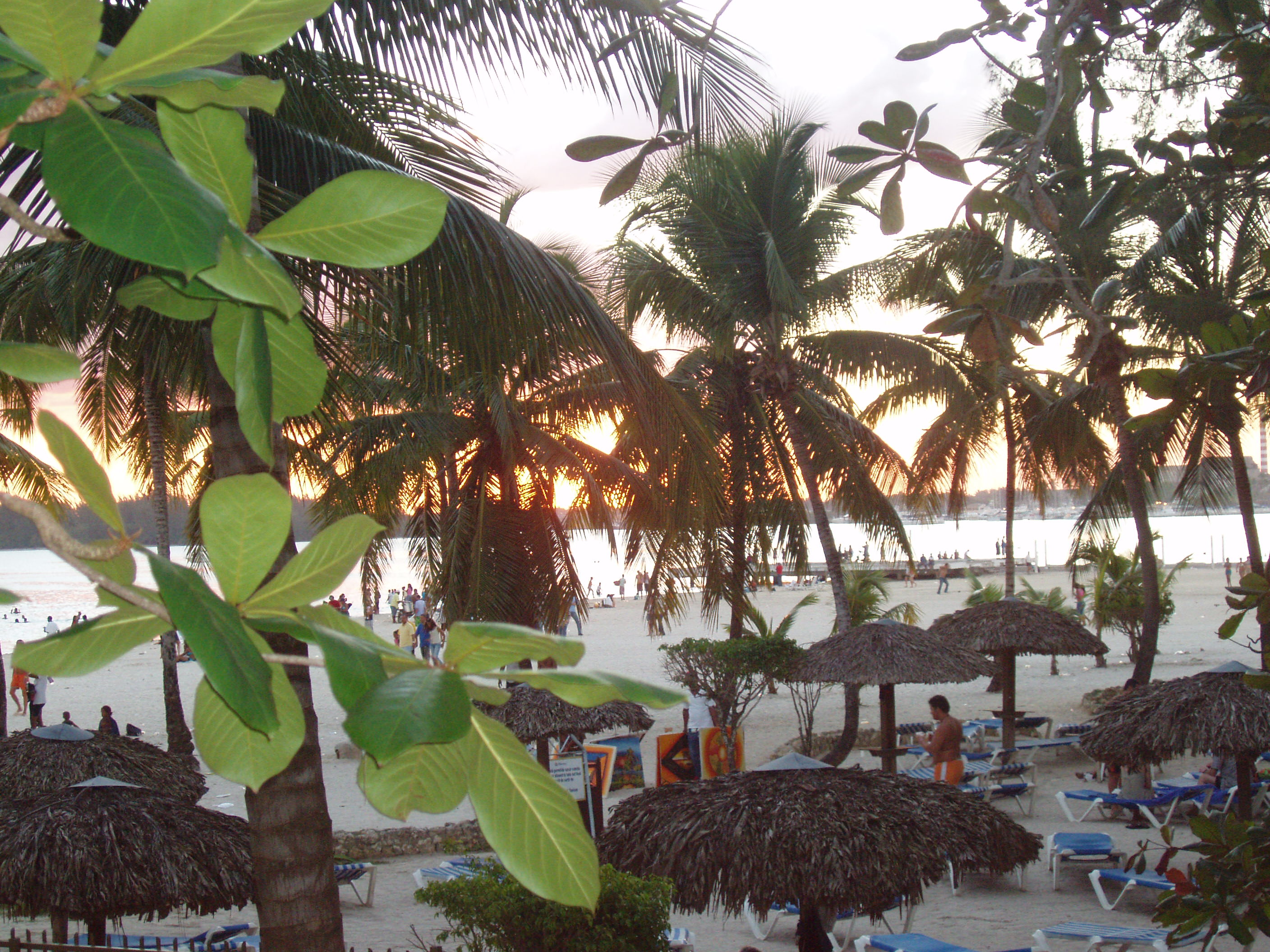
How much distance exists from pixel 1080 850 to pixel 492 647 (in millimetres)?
9871

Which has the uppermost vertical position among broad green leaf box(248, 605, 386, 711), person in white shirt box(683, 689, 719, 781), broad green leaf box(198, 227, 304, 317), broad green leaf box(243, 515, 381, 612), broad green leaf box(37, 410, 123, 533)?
broad green leaf box(198, 227, 304, 317)

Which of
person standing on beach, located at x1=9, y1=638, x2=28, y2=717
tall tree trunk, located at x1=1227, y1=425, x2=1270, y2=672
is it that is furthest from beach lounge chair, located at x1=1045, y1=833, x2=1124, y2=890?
person standing on beach, located at x1=9, y1=638, x2=28, y2=717

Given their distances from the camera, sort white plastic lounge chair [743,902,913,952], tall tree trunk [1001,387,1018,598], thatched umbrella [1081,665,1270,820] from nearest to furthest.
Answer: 1. white plastic lounge chair [743,902,913,952]
2. thatched umbrella [1081,665,1270,820]
3. tall tree trunk [1001,387,1018,598]

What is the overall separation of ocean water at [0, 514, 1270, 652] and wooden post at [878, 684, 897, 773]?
124 inches

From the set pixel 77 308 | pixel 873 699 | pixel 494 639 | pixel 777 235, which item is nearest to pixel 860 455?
pixel 777 235

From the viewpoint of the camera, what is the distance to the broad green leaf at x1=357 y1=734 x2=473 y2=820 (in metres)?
0.62

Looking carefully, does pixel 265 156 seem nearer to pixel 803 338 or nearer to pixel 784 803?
pixel 784 803

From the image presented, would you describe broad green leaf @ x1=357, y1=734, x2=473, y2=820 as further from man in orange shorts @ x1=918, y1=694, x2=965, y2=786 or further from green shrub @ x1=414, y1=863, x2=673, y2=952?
man in orange shorts @ x1=918, y1=694, x2=965, y2=786

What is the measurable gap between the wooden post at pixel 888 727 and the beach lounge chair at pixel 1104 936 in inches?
166

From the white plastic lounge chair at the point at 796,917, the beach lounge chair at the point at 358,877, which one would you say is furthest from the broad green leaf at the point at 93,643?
the beach lounge chair at the point at 358,877

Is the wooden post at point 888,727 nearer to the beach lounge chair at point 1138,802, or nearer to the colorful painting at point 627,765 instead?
the beach lounge chair at point 1138,802

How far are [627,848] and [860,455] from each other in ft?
33.6

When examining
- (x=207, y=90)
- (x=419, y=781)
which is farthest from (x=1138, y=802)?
(x=207, y=90)

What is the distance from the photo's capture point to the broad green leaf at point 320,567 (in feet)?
1.88
